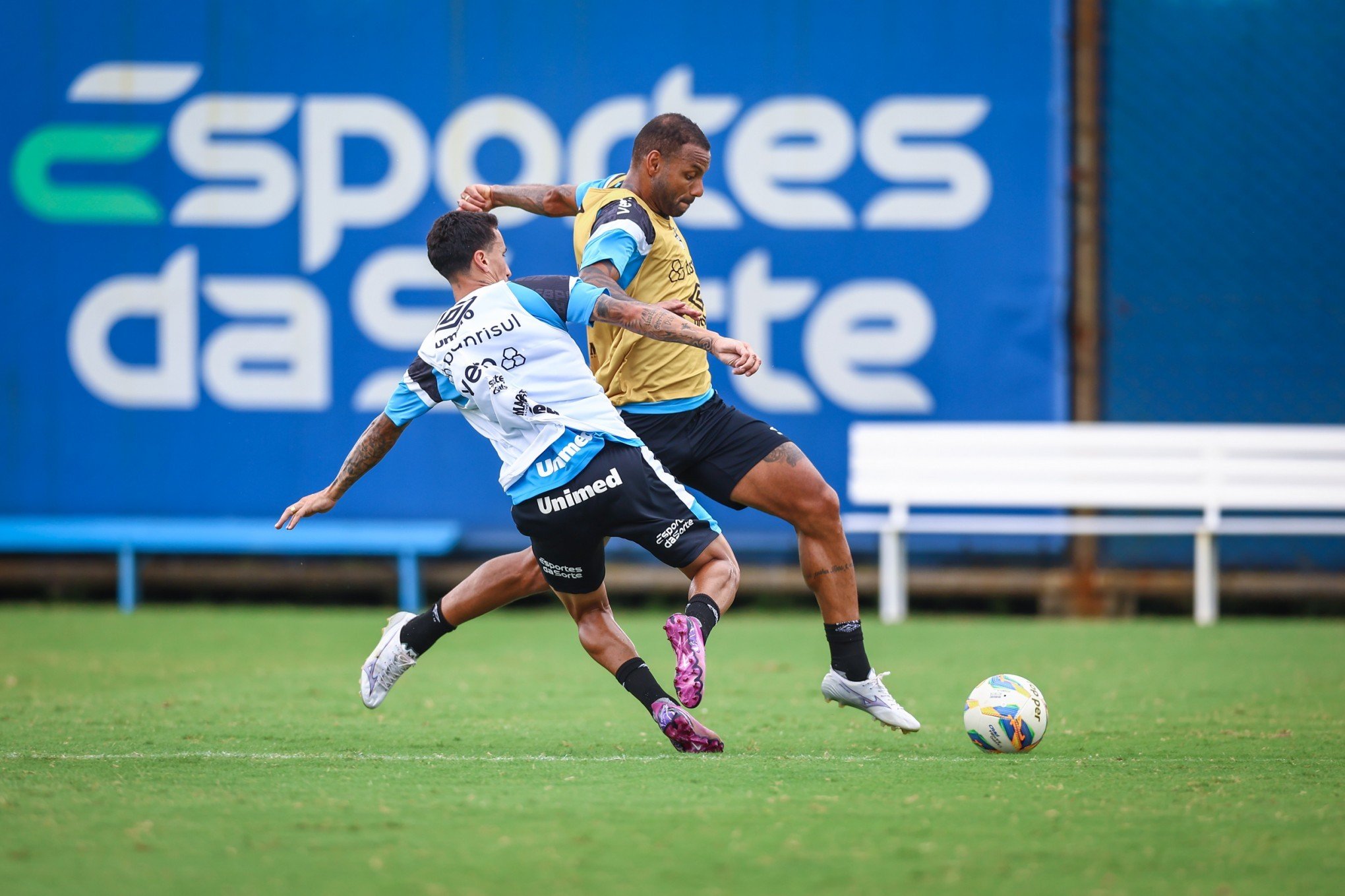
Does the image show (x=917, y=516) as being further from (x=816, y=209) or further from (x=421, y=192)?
(x=421, y=192)

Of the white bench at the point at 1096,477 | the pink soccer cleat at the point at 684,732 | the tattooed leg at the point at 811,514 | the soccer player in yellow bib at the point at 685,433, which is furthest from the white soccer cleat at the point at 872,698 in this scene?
the white bench at the point at 1096,477

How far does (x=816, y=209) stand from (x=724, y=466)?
4.84 metres

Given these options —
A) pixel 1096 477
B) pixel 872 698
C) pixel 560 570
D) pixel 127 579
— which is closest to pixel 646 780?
pixel 560 570

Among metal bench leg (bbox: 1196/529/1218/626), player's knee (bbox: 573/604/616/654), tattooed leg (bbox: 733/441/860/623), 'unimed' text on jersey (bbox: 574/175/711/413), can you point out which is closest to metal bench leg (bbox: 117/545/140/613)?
'unimed' text on jersey (bbox: 574/175/711/413)

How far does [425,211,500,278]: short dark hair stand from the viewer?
5082mm

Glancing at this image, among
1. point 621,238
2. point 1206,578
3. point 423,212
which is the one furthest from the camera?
point 423,212

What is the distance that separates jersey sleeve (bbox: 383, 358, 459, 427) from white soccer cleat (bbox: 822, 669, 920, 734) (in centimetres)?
163

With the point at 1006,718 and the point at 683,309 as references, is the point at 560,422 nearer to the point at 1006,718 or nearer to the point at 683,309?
the point at 683,309

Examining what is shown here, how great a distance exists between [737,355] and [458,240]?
108 centimetres

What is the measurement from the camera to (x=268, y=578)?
10.5 m

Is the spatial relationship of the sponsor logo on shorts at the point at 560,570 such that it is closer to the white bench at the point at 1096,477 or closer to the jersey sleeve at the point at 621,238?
the jersey sleeve at the point at 621,238

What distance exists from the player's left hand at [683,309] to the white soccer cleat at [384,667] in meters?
1.43

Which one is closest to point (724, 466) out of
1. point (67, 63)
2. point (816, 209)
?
point (816, 209)

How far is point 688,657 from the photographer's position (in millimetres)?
4598
